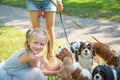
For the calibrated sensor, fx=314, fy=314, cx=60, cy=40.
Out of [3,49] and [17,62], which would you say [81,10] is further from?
[17,62]

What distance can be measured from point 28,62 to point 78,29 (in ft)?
13.4

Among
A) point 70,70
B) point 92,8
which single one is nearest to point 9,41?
point 70,70

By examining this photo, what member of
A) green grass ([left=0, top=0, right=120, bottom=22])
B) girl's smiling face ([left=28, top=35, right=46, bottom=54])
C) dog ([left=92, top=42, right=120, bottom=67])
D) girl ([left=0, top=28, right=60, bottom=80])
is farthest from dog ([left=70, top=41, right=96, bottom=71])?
green grass ([left=0, top=0, right=120, bottom=22])

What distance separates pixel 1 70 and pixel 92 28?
445cm

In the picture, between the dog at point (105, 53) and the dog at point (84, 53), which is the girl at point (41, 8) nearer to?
the dog at point (84, 53)

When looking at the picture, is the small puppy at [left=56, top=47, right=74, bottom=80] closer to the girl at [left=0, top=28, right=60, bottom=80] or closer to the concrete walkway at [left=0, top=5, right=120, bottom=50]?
the girl at [left=0, top=28, right=60, bottom=80]

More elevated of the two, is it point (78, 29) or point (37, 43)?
point (37, 43)

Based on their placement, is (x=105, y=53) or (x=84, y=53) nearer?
(x=84, y=53)

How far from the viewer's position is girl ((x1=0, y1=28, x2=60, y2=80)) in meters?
3.79

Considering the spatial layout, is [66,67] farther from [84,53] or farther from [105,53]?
[105,53]

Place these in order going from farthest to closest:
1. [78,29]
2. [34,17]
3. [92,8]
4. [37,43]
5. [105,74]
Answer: [92,8]
[78,29]
[34,17]
[105,74]
[37,43]

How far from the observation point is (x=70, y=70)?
4.22 metres

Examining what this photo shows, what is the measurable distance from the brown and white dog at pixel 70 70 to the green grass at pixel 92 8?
4621 mm

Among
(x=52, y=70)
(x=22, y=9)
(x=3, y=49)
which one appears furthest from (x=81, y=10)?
(x=52, y=70)
